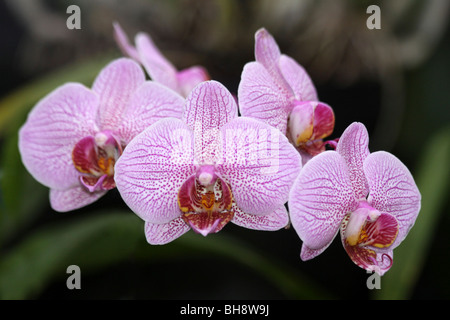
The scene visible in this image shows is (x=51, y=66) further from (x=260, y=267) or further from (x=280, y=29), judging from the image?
(x=260, y=267)

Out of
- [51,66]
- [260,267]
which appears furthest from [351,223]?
[51,66]

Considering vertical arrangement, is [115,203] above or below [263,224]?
below

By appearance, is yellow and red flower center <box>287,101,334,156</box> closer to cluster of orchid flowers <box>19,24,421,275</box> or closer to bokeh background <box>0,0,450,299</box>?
cluster of orchid flowers <box>19,24,421,275</box>

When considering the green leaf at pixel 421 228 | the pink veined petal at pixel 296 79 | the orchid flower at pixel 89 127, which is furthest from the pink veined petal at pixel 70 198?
the green leaf at pixel 421 228

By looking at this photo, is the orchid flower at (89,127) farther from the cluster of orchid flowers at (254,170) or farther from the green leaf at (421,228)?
the green leaf at (421,228)

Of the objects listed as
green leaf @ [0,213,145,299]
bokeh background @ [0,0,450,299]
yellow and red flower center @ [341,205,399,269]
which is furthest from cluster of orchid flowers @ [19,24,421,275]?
bokeh background @ [0,0,450,299]
